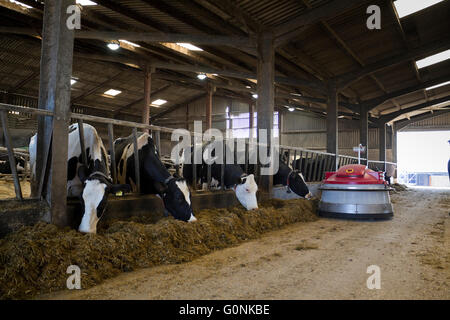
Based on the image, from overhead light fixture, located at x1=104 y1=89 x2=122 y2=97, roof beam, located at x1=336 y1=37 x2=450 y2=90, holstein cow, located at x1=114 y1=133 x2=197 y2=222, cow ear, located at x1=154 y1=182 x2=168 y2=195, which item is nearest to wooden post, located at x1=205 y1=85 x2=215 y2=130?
overhead light fixture, located at x1=104 y1=89 x2=122 y2=97

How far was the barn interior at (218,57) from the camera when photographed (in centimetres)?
328

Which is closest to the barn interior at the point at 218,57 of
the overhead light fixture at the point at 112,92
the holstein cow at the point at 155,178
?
the overhead light fixture at the point at 112,92

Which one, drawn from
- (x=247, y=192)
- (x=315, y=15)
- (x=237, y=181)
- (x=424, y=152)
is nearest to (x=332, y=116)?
(x=315, y=15)

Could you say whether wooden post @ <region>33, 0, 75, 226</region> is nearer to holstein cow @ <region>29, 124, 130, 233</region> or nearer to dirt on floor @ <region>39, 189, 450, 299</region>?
holstein cow @ <region>29, 124, 130, 233</region>

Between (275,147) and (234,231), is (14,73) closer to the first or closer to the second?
(275,147)

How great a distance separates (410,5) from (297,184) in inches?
191

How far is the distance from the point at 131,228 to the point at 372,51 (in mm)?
9033

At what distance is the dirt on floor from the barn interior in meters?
1.33

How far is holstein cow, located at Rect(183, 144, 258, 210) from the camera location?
5066mm

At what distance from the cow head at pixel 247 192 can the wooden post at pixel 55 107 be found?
2669 millimetres

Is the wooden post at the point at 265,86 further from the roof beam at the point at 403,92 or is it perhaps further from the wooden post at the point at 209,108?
the wooden post at the point at 209,108

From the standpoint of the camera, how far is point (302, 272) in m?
2.63
